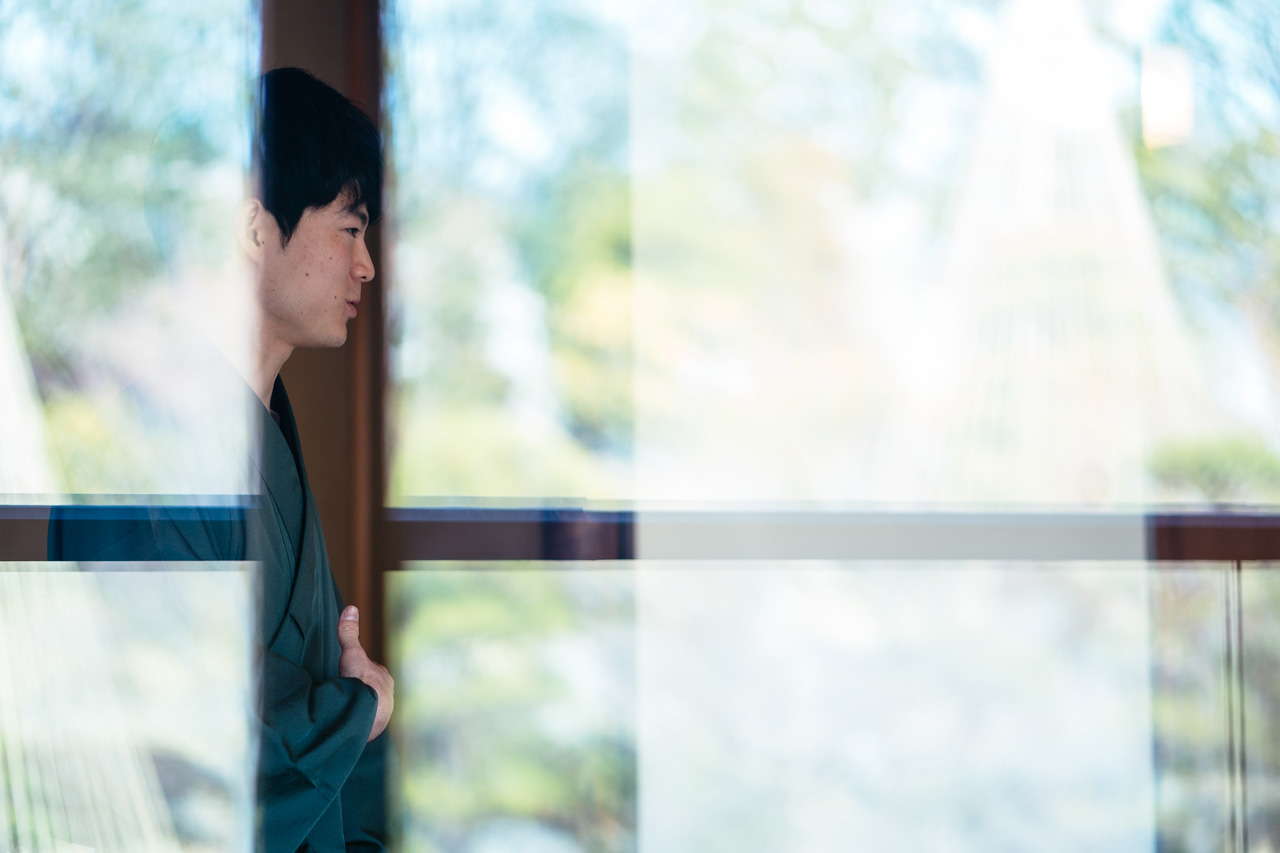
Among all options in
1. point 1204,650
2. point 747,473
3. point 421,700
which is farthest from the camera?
point 1204,650

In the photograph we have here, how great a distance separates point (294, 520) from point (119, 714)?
0.17 metres

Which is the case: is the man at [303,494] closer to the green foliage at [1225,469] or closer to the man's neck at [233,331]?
the man's neck at [233,331]

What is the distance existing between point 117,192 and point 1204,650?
1.15 meters

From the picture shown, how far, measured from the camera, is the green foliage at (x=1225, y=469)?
3.62ft

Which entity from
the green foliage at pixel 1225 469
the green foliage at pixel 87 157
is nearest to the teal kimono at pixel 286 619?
the green foliage at pixel 87 157

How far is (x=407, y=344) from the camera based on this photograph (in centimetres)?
84

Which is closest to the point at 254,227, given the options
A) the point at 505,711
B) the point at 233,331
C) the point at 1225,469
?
the point at 233,331

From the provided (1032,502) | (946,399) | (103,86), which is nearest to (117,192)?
(103,86)

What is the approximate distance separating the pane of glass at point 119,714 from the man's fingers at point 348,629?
0.14m

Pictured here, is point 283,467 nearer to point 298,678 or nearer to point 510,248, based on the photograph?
point 298,678

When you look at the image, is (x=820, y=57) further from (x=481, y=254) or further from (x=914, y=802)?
(x=914, y=802)

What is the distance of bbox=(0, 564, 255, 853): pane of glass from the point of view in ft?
1.84

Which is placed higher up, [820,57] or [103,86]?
[820,57]

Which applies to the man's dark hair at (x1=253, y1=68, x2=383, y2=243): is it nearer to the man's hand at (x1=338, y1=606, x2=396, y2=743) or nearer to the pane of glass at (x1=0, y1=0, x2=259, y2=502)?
the pane of glass at (x1=0, y1=0, x2=259, y2=502)
